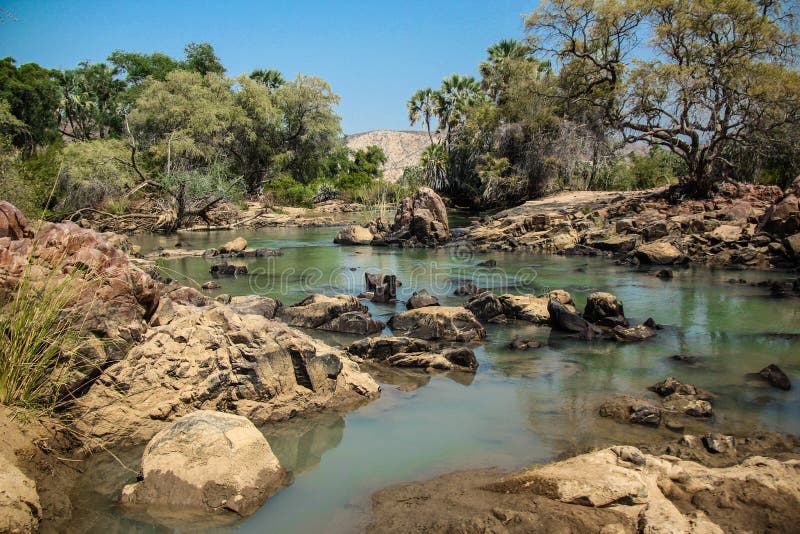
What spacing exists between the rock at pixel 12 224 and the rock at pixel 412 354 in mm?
4093

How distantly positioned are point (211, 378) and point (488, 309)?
588 centimetres

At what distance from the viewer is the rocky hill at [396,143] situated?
386 feet

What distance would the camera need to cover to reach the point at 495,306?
10.0 meters

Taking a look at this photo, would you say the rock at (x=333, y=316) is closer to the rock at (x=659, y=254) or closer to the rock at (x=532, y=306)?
the rock at (x=532, y=306)

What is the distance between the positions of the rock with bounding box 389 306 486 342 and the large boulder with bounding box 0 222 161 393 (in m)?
4.42

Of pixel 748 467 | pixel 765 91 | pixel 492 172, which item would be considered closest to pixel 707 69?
pixel 765 91

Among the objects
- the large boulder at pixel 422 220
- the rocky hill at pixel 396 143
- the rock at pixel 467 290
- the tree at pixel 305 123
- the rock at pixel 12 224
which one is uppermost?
the rocky hill at pixel 396 143

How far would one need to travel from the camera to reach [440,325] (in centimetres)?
884

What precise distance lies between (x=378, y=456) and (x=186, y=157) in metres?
34.1

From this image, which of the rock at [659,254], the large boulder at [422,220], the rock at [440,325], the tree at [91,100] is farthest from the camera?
the tree at [91,100]

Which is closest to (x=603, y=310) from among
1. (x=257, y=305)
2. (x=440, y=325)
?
(x=440, y=325)

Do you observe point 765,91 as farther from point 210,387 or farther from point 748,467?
point 210,387

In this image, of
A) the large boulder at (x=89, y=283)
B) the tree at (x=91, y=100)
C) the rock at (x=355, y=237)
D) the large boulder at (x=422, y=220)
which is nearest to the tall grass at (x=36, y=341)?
the large boulder at (x=89, y=283)

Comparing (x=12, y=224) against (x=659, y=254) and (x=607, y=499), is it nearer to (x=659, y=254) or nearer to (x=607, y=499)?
(x=607, y=499)
